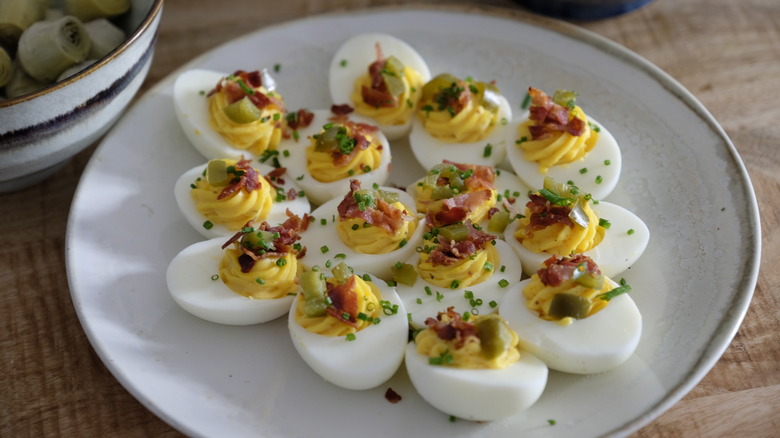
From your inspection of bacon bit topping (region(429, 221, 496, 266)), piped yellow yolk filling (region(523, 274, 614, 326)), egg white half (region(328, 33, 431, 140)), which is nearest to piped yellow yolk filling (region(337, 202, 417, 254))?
bacon bit topping (region(429, 221, 496, 266))

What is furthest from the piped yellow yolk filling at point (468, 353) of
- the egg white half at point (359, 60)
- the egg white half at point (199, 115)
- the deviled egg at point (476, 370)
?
the egg white half at point (359, 60)

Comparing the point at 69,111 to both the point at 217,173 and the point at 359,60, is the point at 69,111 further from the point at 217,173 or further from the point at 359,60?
the point at 359,60

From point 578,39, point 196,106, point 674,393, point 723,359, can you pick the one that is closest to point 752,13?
point 578,39

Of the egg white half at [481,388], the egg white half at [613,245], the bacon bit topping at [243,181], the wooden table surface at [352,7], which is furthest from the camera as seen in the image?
the bacon bit topping at [243,181]

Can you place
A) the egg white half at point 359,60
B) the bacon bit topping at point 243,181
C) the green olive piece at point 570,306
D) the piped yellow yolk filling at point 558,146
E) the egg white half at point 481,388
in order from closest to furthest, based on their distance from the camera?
the egg white half at point 481,388 → the green olive piece at point 570,306 → the bacon bit topping at point 243,181 → the piped yellow yolk filling at point 558,146 → the egg white half at point 359,60

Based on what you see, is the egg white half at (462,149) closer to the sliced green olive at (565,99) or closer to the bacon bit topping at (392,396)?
the sliced green olive at (565,99)

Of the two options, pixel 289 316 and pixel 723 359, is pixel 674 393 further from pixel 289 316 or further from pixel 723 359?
pixel 289 316
